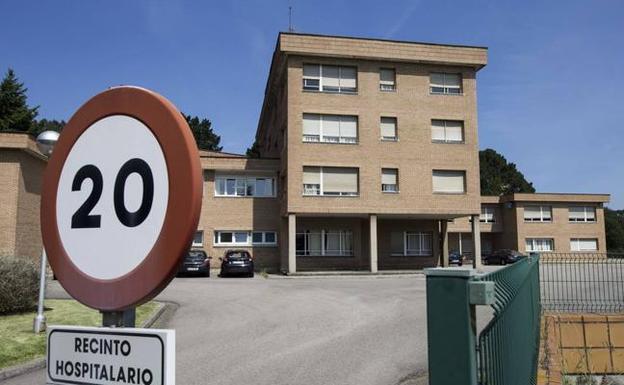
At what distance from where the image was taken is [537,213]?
57625 mm

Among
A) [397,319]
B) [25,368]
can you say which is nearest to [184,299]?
[397,319]

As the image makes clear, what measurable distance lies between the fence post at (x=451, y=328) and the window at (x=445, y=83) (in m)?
35.6

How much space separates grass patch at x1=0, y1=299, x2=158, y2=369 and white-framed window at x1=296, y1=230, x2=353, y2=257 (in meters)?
20.6

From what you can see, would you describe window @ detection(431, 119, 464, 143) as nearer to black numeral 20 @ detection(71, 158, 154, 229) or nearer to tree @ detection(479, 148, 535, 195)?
black numeral 20 @ detection(71, 158, 154, 229)

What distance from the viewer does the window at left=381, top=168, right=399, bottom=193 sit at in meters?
34.6

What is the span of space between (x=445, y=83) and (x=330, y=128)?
27.6 ft

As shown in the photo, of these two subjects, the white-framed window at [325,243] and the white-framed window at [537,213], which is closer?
the white-framed window at [325,243]

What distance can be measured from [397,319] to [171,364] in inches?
492

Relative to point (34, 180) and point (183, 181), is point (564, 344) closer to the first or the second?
point (183, 181)

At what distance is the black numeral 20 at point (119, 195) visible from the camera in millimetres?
1891

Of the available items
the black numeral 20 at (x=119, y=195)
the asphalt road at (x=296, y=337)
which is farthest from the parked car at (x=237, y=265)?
the black numeral 20 at (x=119, y=195)

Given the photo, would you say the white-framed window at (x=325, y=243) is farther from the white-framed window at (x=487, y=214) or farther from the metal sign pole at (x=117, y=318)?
the metal sign pole at (x=117, y=318)

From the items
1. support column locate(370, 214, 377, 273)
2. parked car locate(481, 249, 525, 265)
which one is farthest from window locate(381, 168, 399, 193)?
parked car locate(481, 249, 525, 265)

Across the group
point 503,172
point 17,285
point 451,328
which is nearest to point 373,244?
point 17,285
